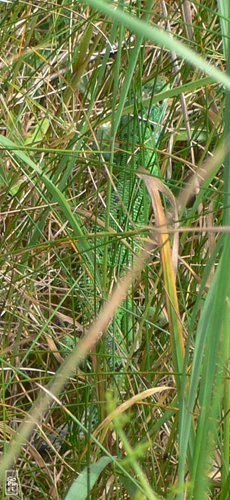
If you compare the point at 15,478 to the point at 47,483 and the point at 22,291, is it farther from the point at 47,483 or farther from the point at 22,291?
the point at 22,291

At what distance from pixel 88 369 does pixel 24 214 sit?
0.89ft

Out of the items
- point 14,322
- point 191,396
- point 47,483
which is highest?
point 191,396

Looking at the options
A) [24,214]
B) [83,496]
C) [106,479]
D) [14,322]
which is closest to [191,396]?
[83,496]

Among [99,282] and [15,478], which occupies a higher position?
[99,282]

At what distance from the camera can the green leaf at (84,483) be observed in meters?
0.66

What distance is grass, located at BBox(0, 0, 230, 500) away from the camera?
0.59 m

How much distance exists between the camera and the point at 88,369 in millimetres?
1106

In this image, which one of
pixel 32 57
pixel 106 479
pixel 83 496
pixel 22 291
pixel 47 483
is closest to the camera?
pixel 83 496

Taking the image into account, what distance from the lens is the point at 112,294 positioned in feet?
2.00

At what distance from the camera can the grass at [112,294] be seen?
59cm

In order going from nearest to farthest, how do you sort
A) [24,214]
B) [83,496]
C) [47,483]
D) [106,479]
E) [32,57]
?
[83,496]
[106,479]
[47,483]
[24,214]
[32,57]

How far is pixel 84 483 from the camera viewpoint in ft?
2.25

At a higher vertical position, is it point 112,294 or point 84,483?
point 112,294

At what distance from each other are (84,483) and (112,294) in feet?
0.60
